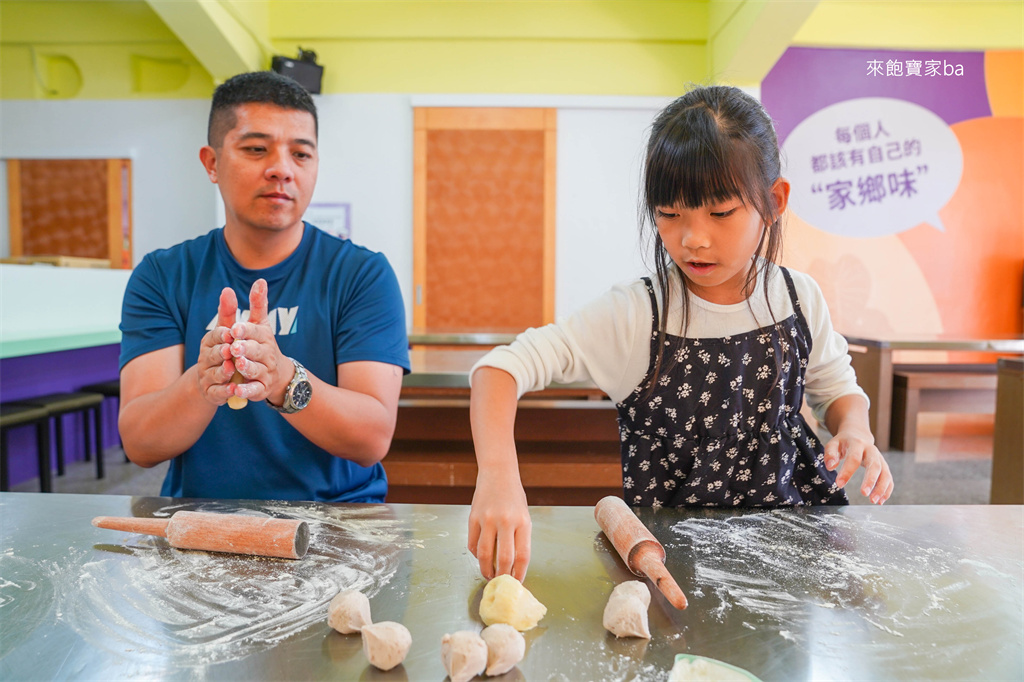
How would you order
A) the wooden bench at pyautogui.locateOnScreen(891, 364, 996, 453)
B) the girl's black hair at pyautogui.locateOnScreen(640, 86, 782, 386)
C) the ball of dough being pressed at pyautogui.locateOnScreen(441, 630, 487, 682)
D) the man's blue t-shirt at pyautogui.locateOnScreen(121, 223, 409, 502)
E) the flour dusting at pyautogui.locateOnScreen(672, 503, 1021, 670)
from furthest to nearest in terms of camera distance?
the wooden bench at pyautogui.locateOnScreen(891, 364, 996, 453) → the man's blue t-shirt at pyautogui.locateOnScreen(121, 223, 409, 502) → the girl's black hair at pyautogui.locateOnScreen(640, 86, 782, 386) → the flour dusting at pyautogui.locateOnScreen(672, 503, 1021, 670) → the ball of dough being pressed at pyautogui.locateOnScreen(441, 630, 487, 682)

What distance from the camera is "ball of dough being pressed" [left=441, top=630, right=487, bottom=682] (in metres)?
0.58

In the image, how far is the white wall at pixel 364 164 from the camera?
19.9ft

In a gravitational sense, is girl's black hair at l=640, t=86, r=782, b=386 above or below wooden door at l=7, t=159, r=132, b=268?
below

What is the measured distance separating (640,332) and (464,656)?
79 cm

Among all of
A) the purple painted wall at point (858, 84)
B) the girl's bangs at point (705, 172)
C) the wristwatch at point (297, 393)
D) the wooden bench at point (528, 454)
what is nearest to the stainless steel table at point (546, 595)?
the wristwatch at point (297, 393)

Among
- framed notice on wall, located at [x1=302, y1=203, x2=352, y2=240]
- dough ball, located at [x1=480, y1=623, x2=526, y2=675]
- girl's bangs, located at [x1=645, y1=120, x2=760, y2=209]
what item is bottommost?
dough ball, located at [x1=480, y1=623, x2=526, y2=675]

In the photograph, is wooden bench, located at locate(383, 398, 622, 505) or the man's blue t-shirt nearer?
the man's blue t-shirt

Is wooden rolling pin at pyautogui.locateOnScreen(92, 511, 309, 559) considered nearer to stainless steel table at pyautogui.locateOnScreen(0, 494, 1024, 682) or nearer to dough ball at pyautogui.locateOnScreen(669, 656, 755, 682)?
stainless steel table at pyautogui.locateOnScreen(0, 494, 1024, 682)

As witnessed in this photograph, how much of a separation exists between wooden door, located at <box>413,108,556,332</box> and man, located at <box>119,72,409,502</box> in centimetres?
464

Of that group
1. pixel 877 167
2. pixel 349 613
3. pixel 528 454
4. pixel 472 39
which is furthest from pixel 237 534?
pixel 877 167

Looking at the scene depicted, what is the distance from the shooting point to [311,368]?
1.41 meters

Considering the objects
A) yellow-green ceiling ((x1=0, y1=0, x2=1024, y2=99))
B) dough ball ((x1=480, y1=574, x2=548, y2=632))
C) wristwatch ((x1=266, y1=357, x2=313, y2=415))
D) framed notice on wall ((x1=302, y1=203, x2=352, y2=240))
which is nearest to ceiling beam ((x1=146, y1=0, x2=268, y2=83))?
yellow-green ceiling ((x1=0, y1=0, x2=1024, y2=99))

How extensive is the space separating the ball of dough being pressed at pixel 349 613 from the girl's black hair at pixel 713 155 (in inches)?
30.5

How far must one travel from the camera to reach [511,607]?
679mm
